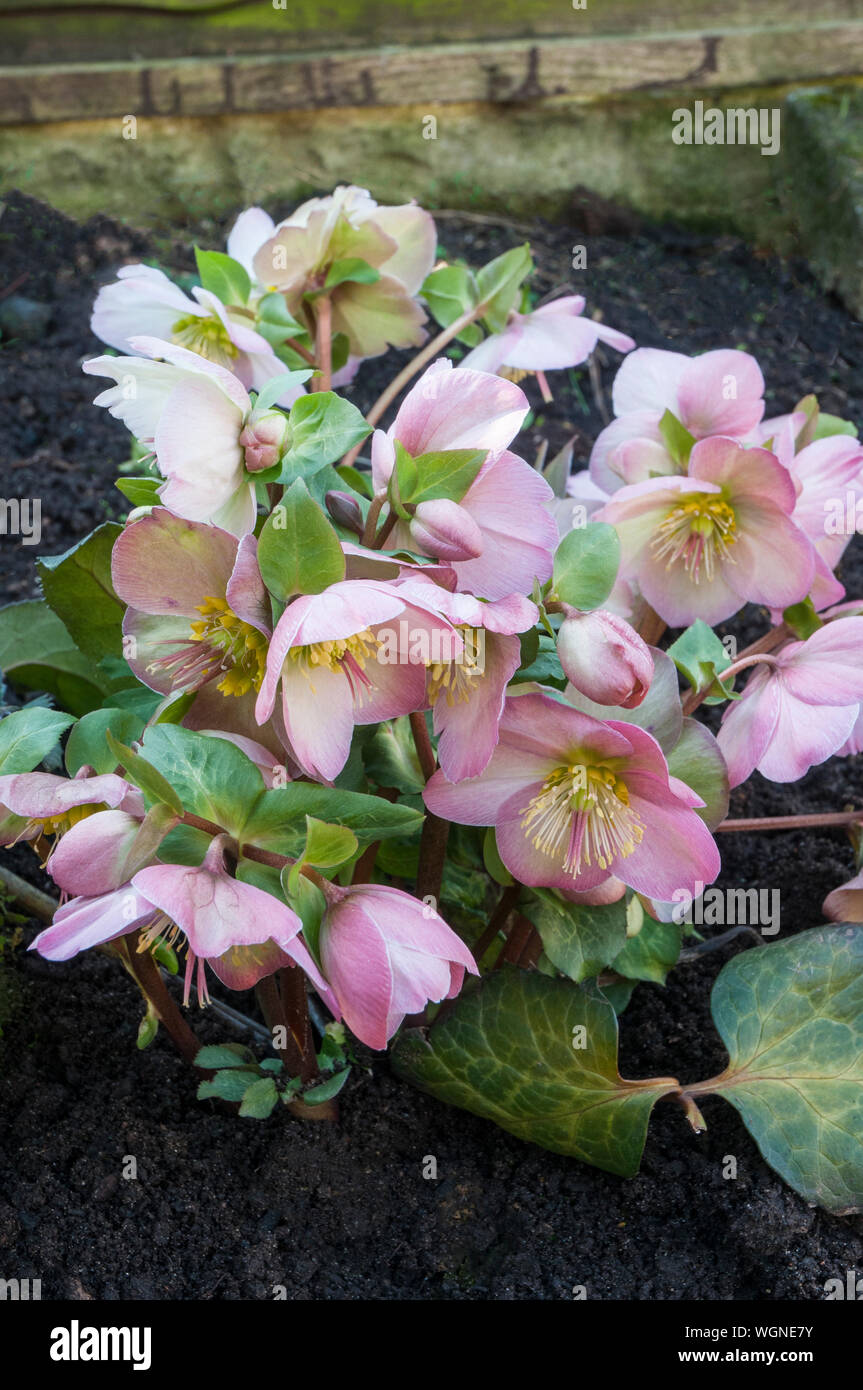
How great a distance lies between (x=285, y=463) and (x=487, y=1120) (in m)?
0.58

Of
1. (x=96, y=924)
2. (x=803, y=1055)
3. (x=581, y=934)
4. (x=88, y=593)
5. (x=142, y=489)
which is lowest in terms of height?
(x=803, y=1055)

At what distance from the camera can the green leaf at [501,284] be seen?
112 centimetres

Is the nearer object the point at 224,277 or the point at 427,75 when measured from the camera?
the point at 224,277

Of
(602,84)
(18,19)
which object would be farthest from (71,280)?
(602,84)

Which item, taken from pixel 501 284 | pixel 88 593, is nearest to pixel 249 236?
pixel 501 284

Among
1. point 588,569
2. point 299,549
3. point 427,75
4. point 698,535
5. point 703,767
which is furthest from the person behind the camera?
point 427,75

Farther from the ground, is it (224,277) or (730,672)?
(224,277)

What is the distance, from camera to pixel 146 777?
27.0 inches

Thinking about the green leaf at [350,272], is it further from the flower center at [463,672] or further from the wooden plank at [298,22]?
the wooden plank at [298,22]

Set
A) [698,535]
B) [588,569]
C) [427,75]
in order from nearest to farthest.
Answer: [588,569]
[698,535]
[427,75]

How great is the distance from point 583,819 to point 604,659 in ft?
0.44

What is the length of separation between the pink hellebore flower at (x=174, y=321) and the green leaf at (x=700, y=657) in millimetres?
355

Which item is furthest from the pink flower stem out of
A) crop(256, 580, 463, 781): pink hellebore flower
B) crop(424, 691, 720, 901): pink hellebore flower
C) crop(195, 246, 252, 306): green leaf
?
crop(195, 246, 252, 306): green leaf

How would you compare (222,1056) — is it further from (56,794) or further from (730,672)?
(730,672)
